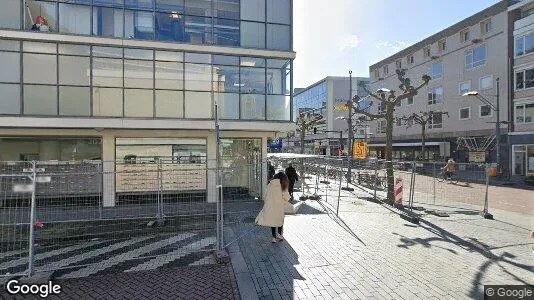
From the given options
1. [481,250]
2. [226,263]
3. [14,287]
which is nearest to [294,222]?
[226,263]

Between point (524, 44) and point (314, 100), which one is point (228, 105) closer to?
point (524, 44)

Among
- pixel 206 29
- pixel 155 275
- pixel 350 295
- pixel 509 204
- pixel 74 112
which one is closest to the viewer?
pixel 350 295

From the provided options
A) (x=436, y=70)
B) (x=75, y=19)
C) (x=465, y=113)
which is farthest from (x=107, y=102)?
(x=436, y=70)

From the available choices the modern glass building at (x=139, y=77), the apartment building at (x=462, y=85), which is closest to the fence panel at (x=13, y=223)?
the modern glass building at (x=139, y=77)

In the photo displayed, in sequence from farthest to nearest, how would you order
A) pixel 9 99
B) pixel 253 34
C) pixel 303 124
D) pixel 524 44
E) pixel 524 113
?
pixel 524 113
pixel 524 44
pixel 303 124
pixel 253 34
pixel 9 99

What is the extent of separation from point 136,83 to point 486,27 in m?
32.3

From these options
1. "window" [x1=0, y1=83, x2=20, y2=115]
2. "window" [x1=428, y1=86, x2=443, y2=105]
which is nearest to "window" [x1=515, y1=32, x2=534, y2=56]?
"window" [x1=428, y1=86, x2=443, y2=105]

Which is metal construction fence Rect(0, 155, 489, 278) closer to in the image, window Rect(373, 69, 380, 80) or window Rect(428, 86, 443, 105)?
window Rect(428, 86, 443, 105)

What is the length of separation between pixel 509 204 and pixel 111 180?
639 inches

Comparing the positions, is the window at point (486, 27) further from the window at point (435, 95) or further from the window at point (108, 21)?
the window at point (108, 21)

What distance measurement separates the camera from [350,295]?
17.5 ft

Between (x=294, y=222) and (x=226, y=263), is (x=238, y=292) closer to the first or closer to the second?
(x=226, y=263)

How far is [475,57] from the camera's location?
3312 cm

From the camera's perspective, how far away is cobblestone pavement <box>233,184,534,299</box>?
5582 mm
